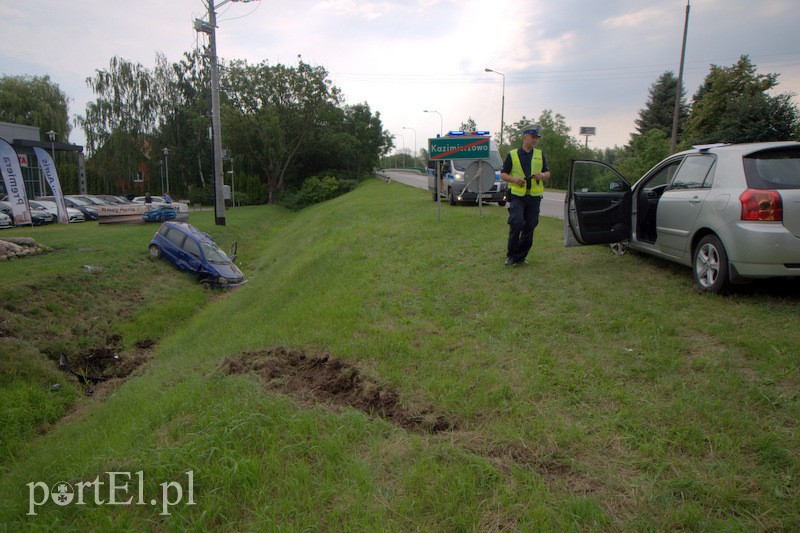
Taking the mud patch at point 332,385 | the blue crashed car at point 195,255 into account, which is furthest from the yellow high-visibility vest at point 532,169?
the blue crashed car at point 195,255

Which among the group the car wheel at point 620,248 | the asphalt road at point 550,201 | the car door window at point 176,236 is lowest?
the car door window at point 176,236

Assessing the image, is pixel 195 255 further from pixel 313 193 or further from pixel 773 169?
pixel 313 193

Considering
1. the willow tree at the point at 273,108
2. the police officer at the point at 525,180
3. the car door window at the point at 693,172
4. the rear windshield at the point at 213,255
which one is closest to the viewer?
the car door window at the point at 693,172

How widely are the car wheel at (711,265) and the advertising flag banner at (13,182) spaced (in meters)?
19.0

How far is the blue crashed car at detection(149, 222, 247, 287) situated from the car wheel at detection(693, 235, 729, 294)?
43.1 ft

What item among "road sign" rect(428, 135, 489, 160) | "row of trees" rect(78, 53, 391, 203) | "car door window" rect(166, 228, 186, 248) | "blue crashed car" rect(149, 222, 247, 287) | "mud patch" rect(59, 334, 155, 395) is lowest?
"mud patch" rect(59, 334, 155, 395)

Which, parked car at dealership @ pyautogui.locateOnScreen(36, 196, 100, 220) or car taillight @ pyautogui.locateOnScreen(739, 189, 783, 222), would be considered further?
parked car at dealership @ pyautogui.locateOnScreen(36, 196, 100, 220)

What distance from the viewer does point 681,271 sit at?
21.5 feet

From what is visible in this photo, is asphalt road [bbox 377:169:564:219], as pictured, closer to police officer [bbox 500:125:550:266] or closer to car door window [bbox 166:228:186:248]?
police officer [bbox 500:125:550:266]

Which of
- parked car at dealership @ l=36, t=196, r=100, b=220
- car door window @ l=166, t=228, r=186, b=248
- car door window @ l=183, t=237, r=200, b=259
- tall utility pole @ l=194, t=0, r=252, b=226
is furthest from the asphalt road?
parked car at dealership @ l=36, t=196, r=100, b=220

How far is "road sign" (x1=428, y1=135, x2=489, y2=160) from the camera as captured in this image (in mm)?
13148

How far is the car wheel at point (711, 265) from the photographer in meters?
5.25

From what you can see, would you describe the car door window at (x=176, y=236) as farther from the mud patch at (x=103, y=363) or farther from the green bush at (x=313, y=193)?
the green bush at (x=313, y=193)

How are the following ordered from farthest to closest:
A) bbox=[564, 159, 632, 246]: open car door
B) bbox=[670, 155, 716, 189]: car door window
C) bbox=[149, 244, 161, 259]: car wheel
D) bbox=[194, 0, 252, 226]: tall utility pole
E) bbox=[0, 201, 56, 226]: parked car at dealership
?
bbox=[0, 201, 56, 226]: parked car at dealership → bbox=[194, 0, 252, 226]: tall utility pole → bbox=[149, 244, 161, 259]: car wheel → bbox=[564, 159, 632, 246]: open car door → bbox=[670, 155, 716, 189]: car door window
